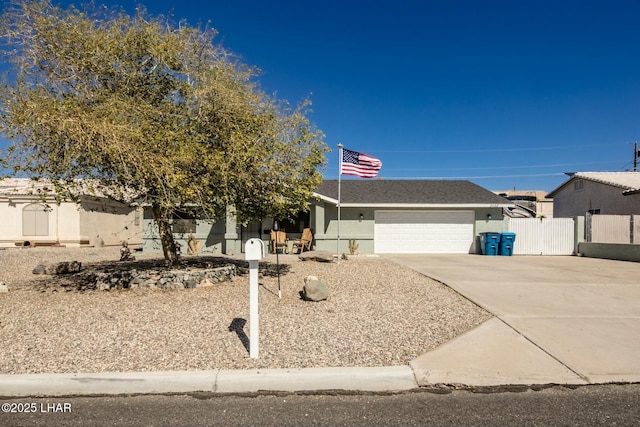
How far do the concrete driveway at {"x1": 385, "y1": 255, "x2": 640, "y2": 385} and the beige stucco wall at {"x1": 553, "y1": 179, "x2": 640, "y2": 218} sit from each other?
1254 centimetres

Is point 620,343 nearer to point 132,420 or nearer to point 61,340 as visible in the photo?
point 132,420

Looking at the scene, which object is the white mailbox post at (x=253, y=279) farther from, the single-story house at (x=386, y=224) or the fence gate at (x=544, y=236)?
the fence gate at (x=544, y=236)

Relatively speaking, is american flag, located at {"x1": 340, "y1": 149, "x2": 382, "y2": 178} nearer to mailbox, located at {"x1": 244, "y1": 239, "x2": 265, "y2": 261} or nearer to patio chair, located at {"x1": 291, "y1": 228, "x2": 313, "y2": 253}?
patio chair, located at {"x1": 291, "y1": 228, "x2": 313, "y2": 253}

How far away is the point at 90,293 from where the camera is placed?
26.2 feet

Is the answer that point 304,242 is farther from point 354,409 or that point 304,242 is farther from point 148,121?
point 354,409

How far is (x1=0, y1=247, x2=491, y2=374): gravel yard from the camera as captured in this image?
4430mm

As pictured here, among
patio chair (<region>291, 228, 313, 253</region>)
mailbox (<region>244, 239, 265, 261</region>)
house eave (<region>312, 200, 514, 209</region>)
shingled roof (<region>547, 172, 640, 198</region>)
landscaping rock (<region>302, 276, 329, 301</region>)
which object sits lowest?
landscaping rock (<region>302, 276, 329, 301</region>)

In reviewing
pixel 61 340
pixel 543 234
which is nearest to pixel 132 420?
Answer: pixel 61 340

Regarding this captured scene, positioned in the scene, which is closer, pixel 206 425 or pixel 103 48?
pixel 206 425

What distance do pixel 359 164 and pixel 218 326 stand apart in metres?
8.92

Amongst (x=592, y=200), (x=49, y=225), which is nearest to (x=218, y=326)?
(x=49, y=225)

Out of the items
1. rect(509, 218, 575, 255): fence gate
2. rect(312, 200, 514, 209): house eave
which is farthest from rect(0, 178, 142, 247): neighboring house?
rect(509, 218, 575, 255): fence gate

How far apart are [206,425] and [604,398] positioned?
142 inches

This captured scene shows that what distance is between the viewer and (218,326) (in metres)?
5.73
